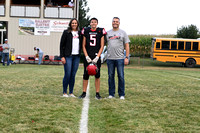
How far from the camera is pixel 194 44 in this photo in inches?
1324

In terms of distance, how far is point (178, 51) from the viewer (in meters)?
33.3

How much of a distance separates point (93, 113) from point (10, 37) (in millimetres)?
27297

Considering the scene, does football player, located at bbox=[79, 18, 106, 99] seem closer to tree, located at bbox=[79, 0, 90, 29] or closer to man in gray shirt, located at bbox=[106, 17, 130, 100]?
man in gray shirt, located at bbox=[106, 17, 130, 100]

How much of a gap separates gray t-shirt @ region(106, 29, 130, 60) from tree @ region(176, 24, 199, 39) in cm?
4085

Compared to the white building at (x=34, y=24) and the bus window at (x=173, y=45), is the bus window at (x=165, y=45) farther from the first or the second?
the white building at (x=34, y=24)

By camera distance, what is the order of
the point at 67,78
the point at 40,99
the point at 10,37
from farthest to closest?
the point at 10,37 < the point at 67,78 < the point at 40,99

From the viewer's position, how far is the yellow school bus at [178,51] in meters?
33.3

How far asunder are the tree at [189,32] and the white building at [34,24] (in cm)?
2112

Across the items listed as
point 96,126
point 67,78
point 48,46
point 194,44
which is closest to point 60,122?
point 96,126

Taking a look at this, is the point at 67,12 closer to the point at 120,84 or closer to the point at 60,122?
the point at 120,84

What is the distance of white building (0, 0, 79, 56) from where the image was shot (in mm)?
31312

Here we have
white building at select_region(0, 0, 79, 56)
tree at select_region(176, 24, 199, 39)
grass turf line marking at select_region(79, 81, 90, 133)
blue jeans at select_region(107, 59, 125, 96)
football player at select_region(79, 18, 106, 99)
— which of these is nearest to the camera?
grass turf line marking at select_region(79, 81, 90, 133)

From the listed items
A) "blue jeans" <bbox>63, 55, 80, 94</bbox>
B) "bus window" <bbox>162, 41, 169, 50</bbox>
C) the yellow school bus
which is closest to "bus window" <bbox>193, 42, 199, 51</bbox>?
the yellow school bus

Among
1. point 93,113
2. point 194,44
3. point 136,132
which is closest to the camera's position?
point 136,132
